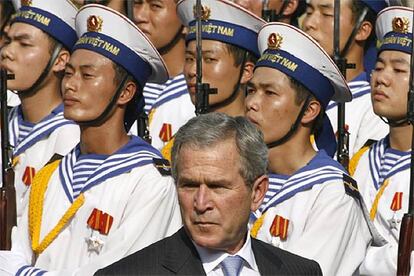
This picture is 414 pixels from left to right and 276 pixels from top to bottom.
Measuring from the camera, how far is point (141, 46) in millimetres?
8531

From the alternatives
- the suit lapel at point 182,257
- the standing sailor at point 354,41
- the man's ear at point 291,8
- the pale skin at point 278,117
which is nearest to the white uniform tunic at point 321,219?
the pale skin at point 278,117

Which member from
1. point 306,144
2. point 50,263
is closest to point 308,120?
point 306,144

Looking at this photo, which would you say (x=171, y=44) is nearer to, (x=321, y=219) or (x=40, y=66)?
(x=40, y=66)

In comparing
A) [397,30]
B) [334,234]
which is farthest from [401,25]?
[334,234]

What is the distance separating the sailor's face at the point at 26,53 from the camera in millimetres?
9836

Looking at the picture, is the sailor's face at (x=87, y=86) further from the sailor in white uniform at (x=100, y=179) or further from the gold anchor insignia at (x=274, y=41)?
the gold anchor insignia at (x=274, y=41)

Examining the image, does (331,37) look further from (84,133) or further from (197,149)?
(197,149)

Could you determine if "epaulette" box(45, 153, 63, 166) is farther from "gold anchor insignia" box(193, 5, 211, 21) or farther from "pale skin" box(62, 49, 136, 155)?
"gold anchor insignia" box(193, 5, 211, 21)

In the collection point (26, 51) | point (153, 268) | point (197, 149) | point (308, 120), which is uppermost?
point (26, 51)

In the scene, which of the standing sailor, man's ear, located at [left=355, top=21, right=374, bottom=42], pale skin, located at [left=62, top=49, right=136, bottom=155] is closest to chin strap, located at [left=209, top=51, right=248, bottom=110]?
the standing sailor

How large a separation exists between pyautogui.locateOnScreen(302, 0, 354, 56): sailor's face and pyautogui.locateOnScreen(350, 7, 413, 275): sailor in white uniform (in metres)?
1.06

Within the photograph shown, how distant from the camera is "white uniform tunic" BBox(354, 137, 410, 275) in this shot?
26.4 ft

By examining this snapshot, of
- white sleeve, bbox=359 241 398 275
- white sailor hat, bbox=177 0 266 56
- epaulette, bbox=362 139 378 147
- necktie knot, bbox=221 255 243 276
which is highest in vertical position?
white sailor hat, bbox=177 0 266 56

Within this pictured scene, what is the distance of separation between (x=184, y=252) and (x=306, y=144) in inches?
102
